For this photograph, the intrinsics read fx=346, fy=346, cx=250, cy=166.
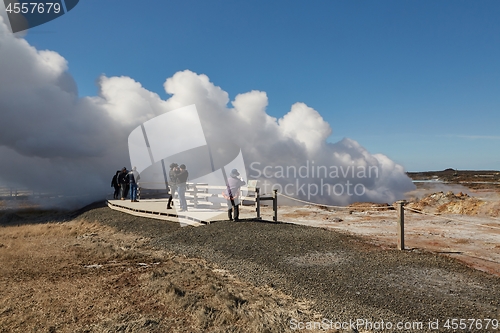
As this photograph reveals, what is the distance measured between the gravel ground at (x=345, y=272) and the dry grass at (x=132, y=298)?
26.0 inches

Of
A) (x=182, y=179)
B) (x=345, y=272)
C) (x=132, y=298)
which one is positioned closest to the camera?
(x=132, y=298)

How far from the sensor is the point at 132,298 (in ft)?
22.7

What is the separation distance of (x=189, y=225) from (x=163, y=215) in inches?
114

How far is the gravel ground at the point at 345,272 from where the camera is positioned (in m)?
5.90

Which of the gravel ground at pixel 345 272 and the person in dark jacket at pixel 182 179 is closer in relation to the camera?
the gravel ground at pixel 345 272

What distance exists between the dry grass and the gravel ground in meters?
0.66

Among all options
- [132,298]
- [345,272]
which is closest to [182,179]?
[132,298]

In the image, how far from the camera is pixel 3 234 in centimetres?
1723

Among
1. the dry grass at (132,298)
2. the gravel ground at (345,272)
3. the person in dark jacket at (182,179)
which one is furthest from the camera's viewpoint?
the person in dark jacket at (182,179)

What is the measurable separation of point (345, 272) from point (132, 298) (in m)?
4.72

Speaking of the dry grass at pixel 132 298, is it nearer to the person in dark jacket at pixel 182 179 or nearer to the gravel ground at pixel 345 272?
the gravel ground at pixel 345 272

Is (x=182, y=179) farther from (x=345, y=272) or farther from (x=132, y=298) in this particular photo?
(x=345, y=272)

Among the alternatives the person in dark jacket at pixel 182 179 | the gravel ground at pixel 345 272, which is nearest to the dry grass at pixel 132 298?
the gravel ground at pixel 345 272

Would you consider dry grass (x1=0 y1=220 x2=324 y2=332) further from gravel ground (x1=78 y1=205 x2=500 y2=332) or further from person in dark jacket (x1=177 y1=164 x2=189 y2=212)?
person in dark jacket (x1=177 y1=164 x2=189 y2=212)
